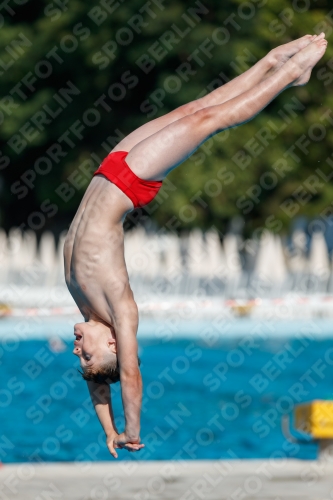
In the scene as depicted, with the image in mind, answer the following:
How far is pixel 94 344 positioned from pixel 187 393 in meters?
7.10

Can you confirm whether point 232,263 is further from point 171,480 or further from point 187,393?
point 171,480

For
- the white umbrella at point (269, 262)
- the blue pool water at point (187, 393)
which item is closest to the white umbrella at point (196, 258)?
the white umbrella at point (269, 262)

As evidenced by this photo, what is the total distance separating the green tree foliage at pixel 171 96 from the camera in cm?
2295

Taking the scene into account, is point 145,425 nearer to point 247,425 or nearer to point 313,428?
point 247,425

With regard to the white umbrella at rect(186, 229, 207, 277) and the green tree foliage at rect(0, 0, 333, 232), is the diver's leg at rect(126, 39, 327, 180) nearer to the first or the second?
the white umbrella at rect(186, 229, 207, 277)

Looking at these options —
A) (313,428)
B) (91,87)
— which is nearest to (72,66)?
(91,87)

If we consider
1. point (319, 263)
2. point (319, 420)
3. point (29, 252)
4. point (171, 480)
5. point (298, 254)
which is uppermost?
point (171, 480)

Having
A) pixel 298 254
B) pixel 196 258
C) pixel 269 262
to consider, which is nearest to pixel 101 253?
pixel 196 258

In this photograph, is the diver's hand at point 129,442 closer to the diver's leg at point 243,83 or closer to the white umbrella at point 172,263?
the diver's leg at point 243,83

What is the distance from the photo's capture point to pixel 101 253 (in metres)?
5.45

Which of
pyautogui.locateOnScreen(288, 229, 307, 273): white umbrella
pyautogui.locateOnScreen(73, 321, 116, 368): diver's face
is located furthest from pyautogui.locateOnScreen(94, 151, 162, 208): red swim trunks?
pyautogui.locateOnScreen(288, 229, 307, 273): white umbrella

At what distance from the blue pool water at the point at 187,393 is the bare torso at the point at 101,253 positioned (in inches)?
178

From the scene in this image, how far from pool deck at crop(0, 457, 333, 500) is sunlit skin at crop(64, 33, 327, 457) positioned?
1.74m

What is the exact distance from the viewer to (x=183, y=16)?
2338 cm
